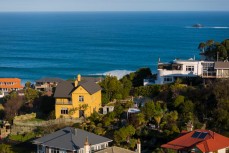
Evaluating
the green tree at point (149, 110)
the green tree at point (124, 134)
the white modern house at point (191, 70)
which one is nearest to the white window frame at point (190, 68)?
the white modern house at point (191, 70)

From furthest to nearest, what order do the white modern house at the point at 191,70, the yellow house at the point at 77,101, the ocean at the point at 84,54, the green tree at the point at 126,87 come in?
the ocean at the point at 84,54 < the green tree at the point at 126,87 < the white modern house at the point at 191,70 < the yellow house at the point at 77,101

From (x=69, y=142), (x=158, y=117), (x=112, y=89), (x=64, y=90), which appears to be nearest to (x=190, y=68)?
(x=112, y=89)

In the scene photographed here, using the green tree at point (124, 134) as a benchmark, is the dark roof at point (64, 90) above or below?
above

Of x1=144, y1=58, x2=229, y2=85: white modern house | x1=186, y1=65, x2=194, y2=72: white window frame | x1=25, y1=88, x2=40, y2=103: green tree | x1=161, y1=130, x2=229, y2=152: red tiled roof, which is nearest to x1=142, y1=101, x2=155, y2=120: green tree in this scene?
x1=161, y1=130, x2=229, y2=152: red tiled roof

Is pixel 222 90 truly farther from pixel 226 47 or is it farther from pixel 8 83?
pixel 8 83

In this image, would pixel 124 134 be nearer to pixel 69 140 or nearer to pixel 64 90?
pixel 69 140

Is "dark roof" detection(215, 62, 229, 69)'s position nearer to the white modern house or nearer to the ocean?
the white modern house

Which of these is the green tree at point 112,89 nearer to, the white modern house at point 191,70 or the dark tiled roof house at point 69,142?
the white modern house at point 191,70
